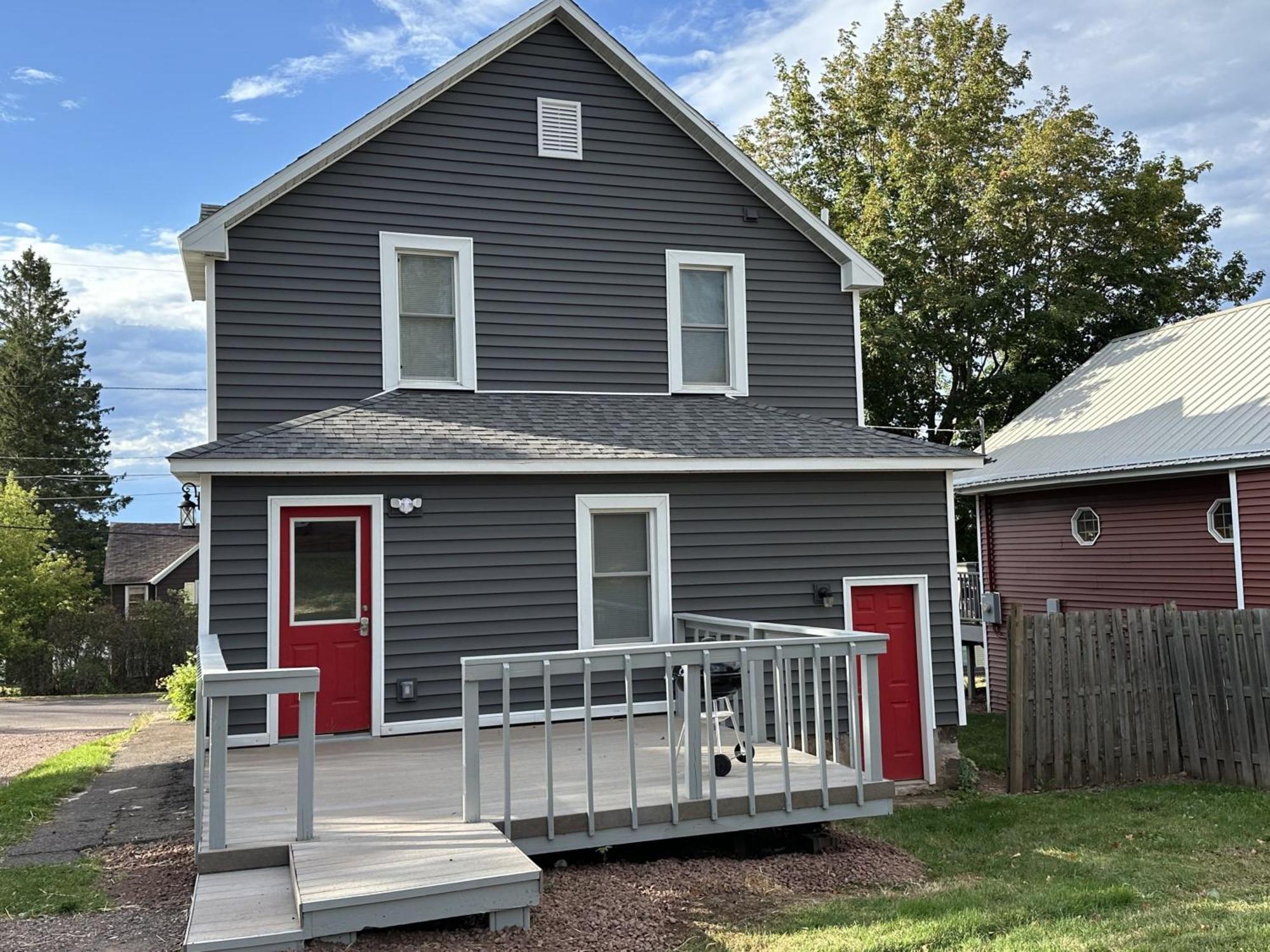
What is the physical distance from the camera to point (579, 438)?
10055 millimetres

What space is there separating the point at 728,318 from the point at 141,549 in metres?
39.5

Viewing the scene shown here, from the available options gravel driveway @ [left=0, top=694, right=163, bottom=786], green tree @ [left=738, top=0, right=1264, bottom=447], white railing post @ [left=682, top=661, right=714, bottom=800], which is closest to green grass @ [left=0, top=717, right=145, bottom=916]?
gravel driveway @ [left=0, top=694, right=163, bottom=786]

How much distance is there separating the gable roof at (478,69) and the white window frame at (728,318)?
975 millimetres

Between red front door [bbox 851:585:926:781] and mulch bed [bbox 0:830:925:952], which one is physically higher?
red front door [bbox 851:585:926:781]

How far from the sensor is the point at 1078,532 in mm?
16125

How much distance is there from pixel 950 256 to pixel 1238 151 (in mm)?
7132

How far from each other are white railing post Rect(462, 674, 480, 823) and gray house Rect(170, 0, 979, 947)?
1.30 m

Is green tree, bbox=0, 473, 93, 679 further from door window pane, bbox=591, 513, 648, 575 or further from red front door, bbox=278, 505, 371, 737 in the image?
door window pane, bbox=591, 513, 648, 575

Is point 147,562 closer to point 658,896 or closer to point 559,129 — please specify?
point 559,129

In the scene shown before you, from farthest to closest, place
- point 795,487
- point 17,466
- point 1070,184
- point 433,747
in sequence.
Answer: point 17,466, point 1070,184, point 795,487, point 433,747

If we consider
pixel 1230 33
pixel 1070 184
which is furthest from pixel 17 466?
pixel 1230 33

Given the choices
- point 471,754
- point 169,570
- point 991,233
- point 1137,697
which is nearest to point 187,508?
point 471,754

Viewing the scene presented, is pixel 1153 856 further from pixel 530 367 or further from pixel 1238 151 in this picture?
pixel 1238 151

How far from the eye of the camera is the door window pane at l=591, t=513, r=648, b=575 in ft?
33.7
